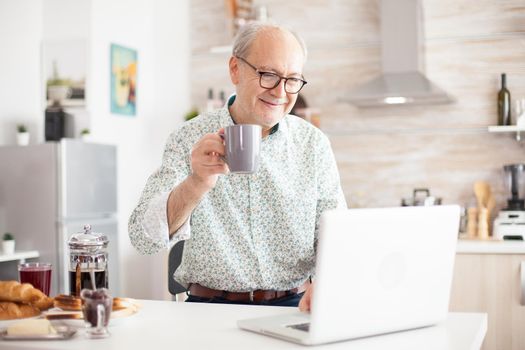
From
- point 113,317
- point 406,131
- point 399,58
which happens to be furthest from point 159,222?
point 406,131

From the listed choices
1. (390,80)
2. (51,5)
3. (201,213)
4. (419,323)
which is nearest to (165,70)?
(51,5)

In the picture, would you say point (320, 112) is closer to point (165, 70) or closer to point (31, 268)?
point (165, 70)

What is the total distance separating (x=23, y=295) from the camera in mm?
1719

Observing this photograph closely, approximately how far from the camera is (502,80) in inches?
177

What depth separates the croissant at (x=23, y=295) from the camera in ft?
5.59

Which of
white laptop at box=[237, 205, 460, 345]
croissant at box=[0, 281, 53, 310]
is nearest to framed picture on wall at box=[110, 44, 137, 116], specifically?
croissant at box=[0, 281, 53, 310]

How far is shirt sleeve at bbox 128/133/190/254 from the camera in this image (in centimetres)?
188

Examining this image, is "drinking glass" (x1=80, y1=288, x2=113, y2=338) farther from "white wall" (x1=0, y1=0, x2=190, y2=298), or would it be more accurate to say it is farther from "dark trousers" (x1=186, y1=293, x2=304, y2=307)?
"white wall" (x1=0, y1=0, x2=190, y2=298)

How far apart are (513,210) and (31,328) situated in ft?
11.1

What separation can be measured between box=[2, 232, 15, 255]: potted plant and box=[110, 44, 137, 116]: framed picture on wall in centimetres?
122

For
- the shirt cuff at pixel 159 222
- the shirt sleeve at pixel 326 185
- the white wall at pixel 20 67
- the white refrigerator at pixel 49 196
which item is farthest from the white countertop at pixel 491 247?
the white wall at pixel 20 67

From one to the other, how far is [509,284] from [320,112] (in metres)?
1.77

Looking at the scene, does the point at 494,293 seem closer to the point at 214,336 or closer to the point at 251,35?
the point at 251,35

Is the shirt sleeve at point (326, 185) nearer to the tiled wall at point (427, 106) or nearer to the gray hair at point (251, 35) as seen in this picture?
the gray hair at point (251, 35)
